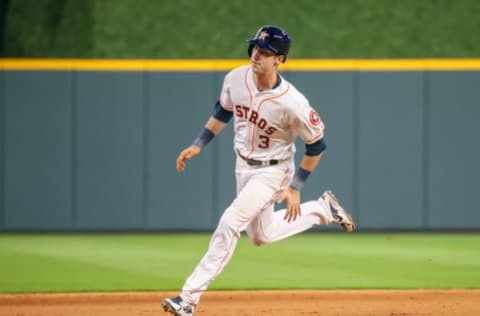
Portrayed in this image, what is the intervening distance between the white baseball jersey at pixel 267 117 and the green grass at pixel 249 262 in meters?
2.26

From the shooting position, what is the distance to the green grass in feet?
31.7

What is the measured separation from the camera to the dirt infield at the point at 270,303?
7883mm

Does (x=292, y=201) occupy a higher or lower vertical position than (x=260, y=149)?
lower

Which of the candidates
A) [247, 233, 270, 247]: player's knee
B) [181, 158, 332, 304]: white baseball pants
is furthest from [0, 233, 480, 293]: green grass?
[247, 233, 270, 247]: player's knee

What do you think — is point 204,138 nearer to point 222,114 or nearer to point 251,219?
point 222,114

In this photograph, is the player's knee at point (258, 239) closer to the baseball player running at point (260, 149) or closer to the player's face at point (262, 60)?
the baseball player running at point (260, 149)

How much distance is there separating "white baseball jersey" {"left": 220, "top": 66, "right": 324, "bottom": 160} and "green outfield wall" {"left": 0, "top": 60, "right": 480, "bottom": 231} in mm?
7204

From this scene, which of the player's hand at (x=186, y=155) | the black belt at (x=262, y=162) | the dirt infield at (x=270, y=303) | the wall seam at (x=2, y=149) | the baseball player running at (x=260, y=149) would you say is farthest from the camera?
the wall seam at (x=2, y=149)

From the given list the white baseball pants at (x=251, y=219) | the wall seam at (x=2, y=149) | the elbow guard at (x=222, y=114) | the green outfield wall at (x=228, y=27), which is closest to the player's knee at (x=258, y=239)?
the white baseball pants at (x=251, y=219)

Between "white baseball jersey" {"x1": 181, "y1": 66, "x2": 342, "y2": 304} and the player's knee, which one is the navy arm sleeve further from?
→ the player's knee

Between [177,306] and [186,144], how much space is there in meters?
7.97

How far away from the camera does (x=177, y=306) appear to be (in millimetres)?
6859

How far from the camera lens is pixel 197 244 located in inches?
525

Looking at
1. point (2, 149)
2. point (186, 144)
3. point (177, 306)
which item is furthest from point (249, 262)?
point (2, 149)
